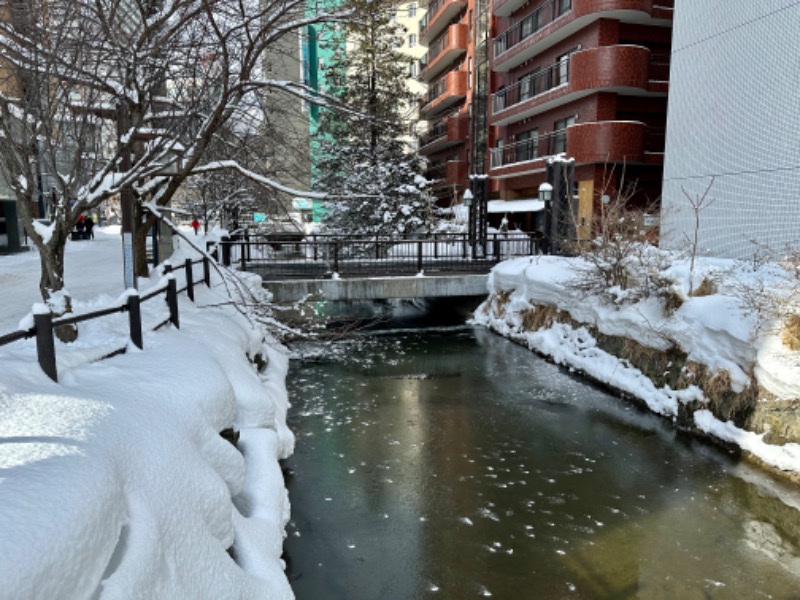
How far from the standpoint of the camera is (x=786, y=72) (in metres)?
12.2

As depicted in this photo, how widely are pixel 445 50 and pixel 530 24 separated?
995cm

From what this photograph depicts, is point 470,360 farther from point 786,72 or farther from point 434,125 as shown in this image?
point 434,125

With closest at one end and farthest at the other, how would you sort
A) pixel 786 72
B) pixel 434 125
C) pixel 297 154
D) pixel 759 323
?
pixel 759 323, pixel 297 154, pixel 786 72, pixel 434 125

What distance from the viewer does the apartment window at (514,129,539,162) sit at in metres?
24.2

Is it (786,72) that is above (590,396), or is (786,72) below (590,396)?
above

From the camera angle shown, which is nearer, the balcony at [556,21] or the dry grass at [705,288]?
the dry grass at [705,288]

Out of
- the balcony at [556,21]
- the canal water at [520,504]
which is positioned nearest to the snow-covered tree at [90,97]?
the canal water at [520,504]

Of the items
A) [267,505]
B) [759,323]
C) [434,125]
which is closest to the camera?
[267,505]

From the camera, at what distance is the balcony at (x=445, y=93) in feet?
105

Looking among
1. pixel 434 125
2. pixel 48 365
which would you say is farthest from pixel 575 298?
pixel 434 125

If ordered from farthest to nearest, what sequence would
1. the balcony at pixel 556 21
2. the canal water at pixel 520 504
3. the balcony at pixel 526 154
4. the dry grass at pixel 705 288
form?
the balcony at pixel 526 154, the balcony at pixel 556 21, the dry grass at pixel 705 288, the canal water at pixel 520 504

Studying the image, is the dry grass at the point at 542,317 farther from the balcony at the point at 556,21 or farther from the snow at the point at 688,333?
the balcony at the point at 556,21

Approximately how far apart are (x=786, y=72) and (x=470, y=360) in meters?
9.27

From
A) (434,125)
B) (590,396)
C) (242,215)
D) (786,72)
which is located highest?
(434,125)
